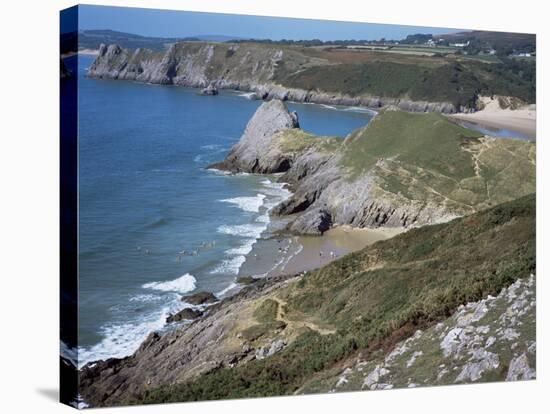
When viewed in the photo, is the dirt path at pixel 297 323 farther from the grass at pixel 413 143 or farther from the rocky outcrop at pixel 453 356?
the grass at pixel 413 143

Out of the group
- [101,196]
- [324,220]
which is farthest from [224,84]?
[101,196]

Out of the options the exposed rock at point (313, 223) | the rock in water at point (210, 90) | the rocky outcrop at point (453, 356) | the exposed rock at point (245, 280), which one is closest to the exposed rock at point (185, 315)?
the exposed rock at point (245, 280)

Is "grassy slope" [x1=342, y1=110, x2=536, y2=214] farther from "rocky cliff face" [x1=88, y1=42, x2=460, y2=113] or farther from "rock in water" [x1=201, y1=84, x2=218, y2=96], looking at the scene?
"rock in water" [x1=201, y1=84, x2=218, y2=96]

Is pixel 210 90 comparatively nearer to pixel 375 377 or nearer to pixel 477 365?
pixel 375 377

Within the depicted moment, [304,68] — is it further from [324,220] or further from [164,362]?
[164,362]

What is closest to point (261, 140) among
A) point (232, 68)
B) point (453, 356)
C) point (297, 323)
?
point (232, 68)
